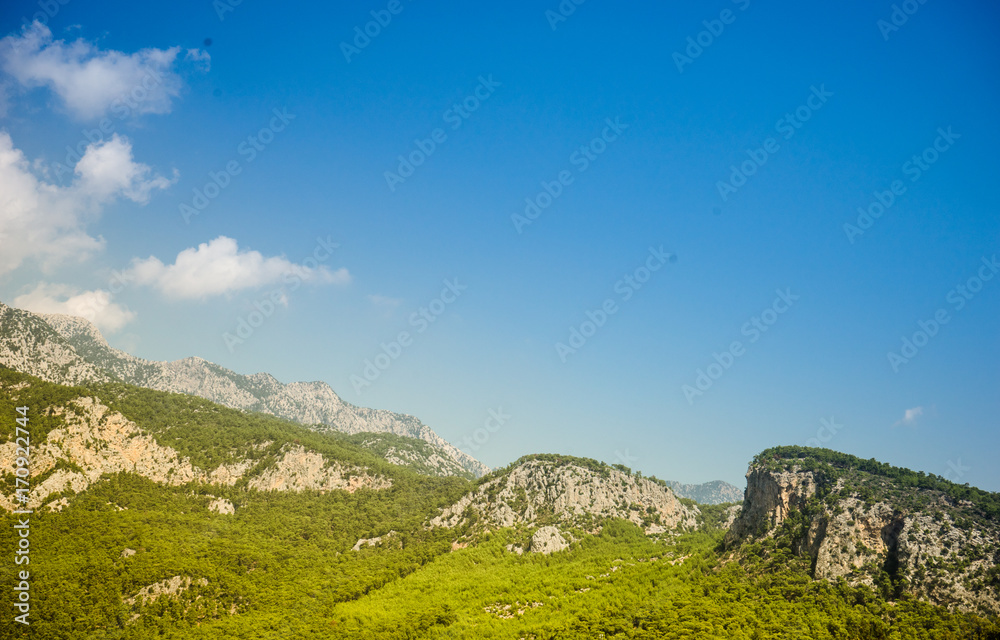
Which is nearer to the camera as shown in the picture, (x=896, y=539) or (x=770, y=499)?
(x=896, y=539)

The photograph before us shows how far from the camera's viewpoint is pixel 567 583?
243ft

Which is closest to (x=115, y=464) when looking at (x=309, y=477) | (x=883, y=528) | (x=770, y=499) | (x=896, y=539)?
(x=309, y=477)

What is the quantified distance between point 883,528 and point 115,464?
5456 inches

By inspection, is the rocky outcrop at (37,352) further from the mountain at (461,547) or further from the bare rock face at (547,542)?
the bare rock face at (547,542)

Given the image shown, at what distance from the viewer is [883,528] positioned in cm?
5684

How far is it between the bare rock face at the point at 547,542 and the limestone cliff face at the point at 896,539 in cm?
3950

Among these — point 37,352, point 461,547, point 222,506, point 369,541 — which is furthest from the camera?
point 37,352

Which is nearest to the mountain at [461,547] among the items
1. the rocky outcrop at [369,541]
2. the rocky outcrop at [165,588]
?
the rocky outcrop at [165,588]

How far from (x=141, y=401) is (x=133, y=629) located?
83.8 meters

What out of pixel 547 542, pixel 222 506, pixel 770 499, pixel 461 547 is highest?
pixel 222 506

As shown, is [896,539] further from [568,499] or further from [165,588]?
[165,588]

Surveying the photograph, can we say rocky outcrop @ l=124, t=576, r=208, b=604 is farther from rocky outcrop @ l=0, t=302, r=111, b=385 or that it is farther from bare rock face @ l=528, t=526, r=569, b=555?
rocky outcrop @ l=0, t=302, r=111, b=385

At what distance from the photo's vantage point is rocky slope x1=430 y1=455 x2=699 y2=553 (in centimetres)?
11200

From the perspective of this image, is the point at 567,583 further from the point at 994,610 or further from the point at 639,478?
the point at 639,478
